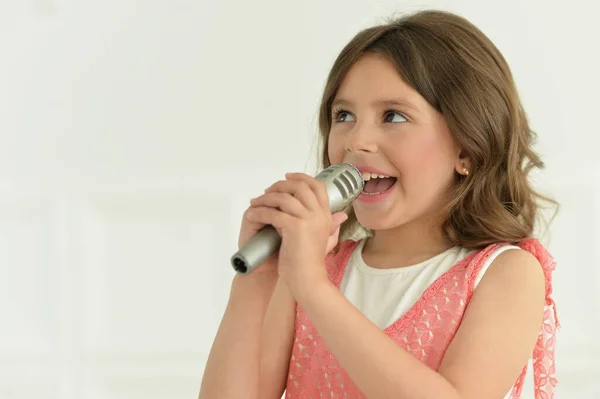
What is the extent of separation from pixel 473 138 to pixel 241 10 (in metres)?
0.77

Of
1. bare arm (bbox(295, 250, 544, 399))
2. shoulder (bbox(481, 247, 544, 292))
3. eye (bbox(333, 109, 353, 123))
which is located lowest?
bare arm (bbox(295, 250, 544, 399))

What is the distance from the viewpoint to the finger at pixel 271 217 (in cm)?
91

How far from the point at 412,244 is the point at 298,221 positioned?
33 centimetres

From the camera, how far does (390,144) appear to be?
110cm

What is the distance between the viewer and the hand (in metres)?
0.91

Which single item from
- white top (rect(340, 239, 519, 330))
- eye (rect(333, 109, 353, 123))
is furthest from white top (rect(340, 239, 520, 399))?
eye (rect(333, 109, 353, 123))

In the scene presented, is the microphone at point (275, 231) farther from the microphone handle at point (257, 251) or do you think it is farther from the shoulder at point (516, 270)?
the shoulder at point (516, 270)

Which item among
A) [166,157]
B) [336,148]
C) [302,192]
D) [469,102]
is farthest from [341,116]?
[166,157]

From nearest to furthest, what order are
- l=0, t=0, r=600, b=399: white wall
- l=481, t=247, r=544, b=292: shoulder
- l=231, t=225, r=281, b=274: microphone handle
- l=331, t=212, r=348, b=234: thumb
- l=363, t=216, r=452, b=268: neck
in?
l=231, t=225, r=281, b=274: microphone handle → l=331, t=212, r=348, b=234: thumb → l=481, t=247, r=544, b=292: shoulder → l=363, t=216, r=452, b=268: neck → l=0, t=0, r=600, b=399: white wall

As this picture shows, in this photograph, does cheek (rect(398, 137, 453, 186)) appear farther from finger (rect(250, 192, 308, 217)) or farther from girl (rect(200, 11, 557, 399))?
finger (rect(250, 192, 308, 217))

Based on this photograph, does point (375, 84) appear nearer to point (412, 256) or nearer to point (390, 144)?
point (390, 144)

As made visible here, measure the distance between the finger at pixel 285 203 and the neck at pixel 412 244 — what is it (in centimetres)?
31

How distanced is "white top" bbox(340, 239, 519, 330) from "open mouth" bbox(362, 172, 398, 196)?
0.12 m

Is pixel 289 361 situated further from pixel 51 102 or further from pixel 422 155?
pixel 51 102
